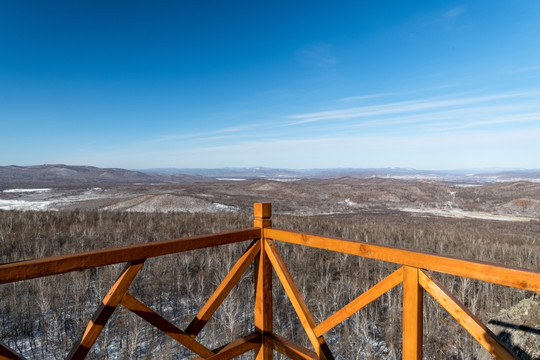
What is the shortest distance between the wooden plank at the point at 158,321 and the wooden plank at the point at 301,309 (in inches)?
30.9

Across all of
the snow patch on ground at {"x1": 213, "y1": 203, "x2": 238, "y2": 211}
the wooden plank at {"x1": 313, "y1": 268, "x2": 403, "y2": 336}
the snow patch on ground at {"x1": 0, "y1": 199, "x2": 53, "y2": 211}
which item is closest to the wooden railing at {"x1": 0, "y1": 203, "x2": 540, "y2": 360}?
the wooden plank at {"x1": 313, "y1": 268, "x2": 403, "y2": 336}

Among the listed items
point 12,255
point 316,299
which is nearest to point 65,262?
point 316,299

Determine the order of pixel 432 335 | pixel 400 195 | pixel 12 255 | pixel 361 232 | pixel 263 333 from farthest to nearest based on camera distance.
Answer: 1. pixel 400 195
2. pixel 361 232
3. pixel 12 255
4. pixel 432 335
5. pixel 263 333

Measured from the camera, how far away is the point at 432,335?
159 inches

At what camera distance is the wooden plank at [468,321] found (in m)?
1.32

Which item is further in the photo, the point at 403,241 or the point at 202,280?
the point at 403,241

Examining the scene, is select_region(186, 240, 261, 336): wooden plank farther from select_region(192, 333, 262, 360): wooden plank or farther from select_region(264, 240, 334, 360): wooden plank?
select_region(192, 333, 262, 360): wooden plank

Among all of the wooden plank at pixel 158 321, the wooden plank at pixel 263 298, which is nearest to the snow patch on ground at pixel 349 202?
the wooden plank at pixel 263 298

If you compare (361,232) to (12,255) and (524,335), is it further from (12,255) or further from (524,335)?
(12,255)

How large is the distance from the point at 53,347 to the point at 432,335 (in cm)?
494

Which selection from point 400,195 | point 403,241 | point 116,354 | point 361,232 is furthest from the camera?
point 400,195

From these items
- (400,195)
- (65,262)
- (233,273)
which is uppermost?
(65,262)

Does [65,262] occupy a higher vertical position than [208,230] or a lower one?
higher

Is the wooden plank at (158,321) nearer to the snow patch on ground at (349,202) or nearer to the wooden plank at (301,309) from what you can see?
the wooden plank at (301,309)
